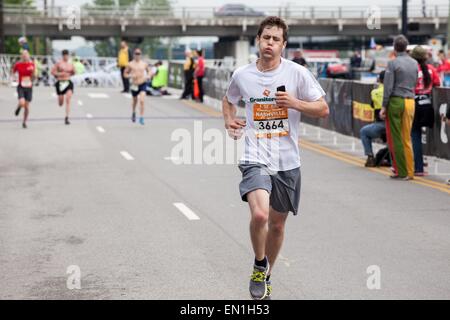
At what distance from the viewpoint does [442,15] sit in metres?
98.9

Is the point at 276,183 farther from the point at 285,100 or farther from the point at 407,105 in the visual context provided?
the point at 407,105

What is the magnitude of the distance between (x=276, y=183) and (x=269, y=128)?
0.40 metres

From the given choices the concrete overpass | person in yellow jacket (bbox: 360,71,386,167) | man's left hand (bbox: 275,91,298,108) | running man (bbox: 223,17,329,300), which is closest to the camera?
man's left hand (bbox: 275,91,298,108)

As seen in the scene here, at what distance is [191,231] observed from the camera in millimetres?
10938

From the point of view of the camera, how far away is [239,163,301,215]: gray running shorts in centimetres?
767

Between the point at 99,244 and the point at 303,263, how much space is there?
2.09 metres

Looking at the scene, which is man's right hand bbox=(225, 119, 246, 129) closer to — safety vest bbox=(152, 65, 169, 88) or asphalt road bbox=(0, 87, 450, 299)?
asphalt road bbox=(0, 87, 450, 299)

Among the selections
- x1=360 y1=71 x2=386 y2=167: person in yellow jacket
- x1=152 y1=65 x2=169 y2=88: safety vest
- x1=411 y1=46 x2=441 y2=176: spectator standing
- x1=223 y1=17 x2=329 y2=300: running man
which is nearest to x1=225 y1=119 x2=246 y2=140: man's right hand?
x1=223 y1=17 x2=329 y2=300: running man

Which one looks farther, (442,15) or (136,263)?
(442,15)

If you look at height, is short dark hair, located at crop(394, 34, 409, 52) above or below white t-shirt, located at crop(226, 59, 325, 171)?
above

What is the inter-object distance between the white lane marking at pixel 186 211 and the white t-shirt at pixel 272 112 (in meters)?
4.17
